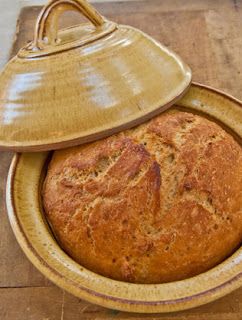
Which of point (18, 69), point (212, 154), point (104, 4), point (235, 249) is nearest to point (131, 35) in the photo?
point (18, 69)

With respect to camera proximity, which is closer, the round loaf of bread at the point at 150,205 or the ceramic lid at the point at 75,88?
the round loaf of bread at the point at 150,205

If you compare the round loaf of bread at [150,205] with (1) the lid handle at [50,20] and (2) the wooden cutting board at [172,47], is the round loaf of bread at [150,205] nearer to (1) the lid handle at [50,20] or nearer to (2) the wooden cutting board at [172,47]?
(2) the wooden cutting board at [172,47]

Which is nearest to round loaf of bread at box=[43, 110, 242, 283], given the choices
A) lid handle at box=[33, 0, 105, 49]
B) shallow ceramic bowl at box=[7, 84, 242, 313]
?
shallow ceramic bowl at box=[7, 84, 242, 313]

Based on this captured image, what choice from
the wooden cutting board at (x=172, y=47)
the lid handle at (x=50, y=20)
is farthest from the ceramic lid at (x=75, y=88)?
the wooden cutting board at (x=172, y=47)

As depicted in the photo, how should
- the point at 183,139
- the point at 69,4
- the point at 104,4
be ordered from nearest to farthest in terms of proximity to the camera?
the point at 183,139 < the point at 69,4 < the point at 104,4

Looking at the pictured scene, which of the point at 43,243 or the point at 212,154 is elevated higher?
the point at 212,154

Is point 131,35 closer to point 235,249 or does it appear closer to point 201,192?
point 201,192
